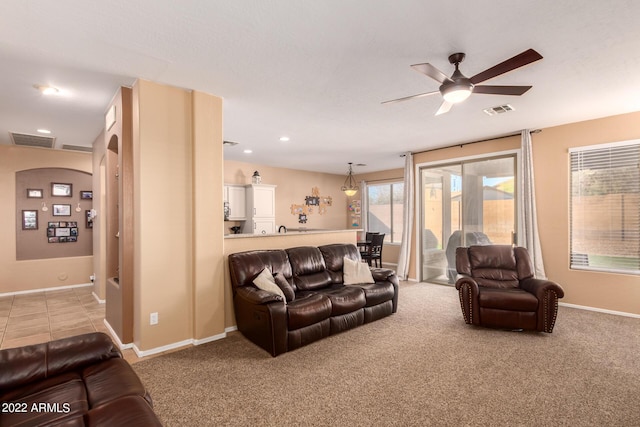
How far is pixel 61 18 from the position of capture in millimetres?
2135

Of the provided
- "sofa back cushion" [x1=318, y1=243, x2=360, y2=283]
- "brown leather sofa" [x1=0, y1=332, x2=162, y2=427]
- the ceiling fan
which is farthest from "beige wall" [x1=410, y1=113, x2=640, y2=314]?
"brown leather sofa" [x1=0, y1=332, x2=162, y2=427]

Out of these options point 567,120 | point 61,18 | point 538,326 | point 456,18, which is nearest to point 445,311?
point 538,326

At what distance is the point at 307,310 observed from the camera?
3246mm

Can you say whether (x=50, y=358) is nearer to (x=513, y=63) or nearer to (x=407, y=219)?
(x=513, y=63)

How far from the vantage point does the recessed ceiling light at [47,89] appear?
3.20m

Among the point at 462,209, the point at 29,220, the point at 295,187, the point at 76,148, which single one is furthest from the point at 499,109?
the point at 29,220

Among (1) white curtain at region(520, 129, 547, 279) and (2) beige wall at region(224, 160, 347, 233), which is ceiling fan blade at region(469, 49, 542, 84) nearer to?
(1) white curtain at region(520, 129, 547, 279)

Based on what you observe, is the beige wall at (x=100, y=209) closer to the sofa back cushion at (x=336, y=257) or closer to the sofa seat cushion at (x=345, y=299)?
the sofa back cushion at (x=336, y=257)

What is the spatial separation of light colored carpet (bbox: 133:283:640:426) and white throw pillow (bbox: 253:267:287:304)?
0.61 m

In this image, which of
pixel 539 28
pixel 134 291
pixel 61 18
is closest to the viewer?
pixel 61 18

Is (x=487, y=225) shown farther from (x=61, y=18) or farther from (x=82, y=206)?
(x=82, y=206)

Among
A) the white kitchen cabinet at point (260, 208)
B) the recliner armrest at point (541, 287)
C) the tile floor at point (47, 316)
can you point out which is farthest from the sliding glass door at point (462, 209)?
the tile floor at point (47, 316)

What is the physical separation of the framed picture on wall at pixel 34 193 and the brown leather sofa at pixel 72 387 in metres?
5.60

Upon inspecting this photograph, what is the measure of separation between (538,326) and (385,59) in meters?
3.37
